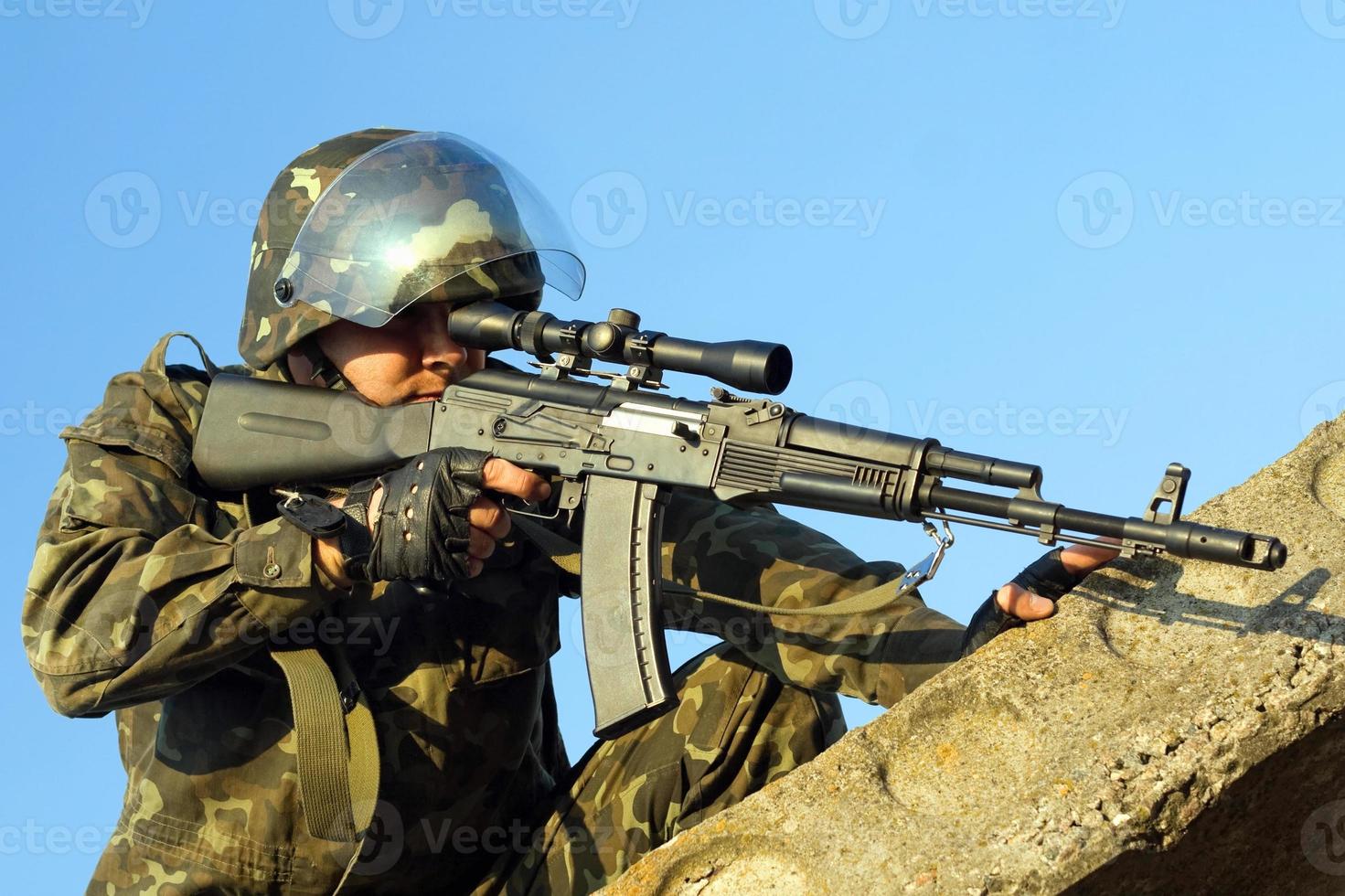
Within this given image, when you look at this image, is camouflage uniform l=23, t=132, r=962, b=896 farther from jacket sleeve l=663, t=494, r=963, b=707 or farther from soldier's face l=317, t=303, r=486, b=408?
soldier's face l=317, t=303, r=486, b=408

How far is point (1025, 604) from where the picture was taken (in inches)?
171

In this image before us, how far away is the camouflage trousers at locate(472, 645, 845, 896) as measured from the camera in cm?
518

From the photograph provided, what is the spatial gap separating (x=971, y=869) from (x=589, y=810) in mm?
2010

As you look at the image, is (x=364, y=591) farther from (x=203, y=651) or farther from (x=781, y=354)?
(x=781, y=354)

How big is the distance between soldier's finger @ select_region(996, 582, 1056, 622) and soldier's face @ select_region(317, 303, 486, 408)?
2300 mm

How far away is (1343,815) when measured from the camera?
4051 mm

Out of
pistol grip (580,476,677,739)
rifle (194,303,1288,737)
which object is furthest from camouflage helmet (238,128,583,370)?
pistol grip (580,476,677,739)

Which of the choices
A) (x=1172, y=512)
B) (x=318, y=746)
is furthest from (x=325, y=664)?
(x=1172, y=512)

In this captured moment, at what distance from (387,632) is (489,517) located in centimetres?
76

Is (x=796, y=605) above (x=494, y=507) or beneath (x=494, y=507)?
beneath

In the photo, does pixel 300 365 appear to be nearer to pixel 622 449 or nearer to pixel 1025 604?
pixel 622 449

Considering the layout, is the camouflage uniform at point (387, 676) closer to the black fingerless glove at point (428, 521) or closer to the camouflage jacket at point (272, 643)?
the camouflage jacket at point (272, 643)

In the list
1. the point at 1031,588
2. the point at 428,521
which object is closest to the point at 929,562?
the point at 1031,588

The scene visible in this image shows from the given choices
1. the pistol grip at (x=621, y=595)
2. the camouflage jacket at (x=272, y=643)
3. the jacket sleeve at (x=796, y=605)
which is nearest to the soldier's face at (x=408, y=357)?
the camouflage jacket at (x=272, y=643)
